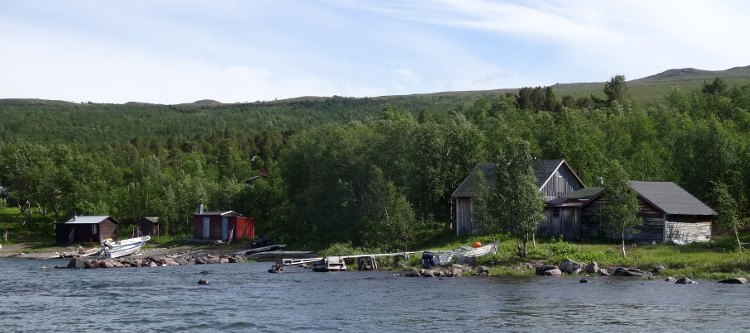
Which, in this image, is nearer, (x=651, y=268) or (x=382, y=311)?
(x=382, y=311)

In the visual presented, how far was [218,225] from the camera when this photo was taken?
90.2 m

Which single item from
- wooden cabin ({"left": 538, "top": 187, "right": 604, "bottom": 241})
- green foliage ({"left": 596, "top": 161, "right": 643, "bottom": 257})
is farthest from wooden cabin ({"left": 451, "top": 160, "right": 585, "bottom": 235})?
green foliage ({"left": 596, "top": 161, "right": 643, "bottom": 257})

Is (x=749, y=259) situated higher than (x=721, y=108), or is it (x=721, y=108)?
(x=721, y=108)

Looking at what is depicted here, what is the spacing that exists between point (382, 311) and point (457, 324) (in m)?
4.75

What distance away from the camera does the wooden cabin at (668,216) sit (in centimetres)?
5778

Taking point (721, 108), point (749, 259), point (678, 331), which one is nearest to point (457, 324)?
point (678, 331)

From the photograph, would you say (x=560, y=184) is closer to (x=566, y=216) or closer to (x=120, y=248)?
(x=566, y=216)

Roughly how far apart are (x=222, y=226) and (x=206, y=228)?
6.96ft

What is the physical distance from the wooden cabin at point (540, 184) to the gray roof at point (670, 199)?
772cm

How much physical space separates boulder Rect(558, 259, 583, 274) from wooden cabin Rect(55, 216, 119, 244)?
58.7m

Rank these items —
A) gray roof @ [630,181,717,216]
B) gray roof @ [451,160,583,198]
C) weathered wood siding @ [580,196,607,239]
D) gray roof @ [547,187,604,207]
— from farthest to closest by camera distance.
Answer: gray roof @ [451,160,583,198] → gray roof @ [547,187,604,207] → weathered wood siding @ [580,196,607,239] → gray roof @ [630,181,717,216]

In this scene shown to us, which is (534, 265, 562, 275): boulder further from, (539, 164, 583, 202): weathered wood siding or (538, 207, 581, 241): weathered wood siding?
(539, 164, 583, 202): weathered wood siding

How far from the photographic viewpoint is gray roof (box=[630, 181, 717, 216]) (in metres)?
58.1

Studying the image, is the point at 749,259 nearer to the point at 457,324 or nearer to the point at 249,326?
the point at 457,324
